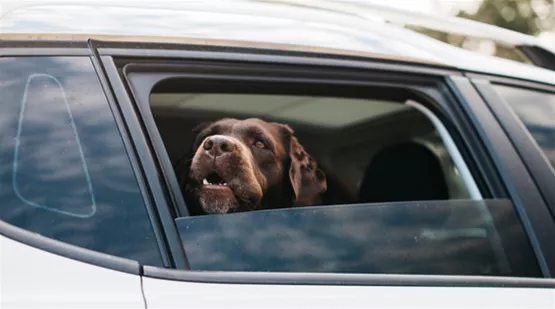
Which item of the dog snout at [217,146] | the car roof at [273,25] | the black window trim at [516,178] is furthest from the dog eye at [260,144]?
the black window trim at [516,178]

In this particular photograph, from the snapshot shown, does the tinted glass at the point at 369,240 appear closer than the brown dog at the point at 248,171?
Yes

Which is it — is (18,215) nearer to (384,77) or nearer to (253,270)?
(253,270)

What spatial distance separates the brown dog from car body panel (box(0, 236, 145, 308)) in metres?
0.73

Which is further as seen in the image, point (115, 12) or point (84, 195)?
point (115, 12)

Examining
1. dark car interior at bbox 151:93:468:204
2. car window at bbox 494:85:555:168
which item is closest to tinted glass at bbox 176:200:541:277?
car window at bbox 494:85:555:168

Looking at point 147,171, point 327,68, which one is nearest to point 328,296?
point 147,171

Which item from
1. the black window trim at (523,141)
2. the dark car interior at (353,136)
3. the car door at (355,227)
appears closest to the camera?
the car door at (355,227)

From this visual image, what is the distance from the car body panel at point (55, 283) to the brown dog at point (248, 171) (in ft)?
2.39

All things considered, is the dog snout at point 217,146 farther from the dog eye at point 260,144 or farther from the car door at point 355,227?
the dog eye at point 260,144

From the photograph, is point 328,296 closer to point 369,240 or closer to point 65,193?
point 369,240

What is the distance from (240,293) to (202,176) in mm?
1055

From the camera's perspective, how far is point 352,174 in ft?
14.2

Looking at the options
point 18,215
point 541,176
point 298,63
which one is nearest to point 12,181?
point 18,215

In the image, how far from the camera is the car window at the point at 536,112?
2.35 meters
